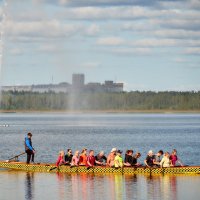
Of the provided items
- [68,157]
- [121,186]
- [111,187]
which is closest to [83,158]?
[68,157]

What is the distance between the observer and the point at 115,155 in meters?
50.7

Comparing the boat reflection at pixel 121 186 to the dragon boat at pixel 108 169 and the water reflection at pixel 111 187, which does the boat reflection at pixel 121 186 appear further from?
the dragon boat at pixel 108 169

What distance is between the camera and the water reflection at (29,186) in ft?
137

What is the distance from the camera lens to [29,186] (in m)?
45.7

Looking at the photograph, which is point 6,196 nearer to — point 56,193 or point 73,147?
point 56,193

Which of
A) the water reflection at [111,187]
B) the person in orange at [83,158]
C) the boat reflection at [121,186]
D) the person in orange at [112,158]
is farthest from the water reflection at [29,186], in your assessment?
the person in orange at [112,158]

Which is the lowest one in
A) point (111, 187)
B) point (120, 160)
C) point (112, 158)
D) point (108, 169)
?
point (111, 187)

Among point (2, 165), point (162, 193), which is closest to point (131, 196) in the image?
point (162, 193)

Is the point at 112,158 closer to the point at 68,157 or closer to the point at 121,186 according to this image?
the point at 68,157

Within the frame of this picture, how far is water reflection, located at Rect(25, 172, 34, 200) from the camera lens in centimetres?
4182

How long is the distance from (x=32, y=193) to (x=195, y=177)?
35.0 ft

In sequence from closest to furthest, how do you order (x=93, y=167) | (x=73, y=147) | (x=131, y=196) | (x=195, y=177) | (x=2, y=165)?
(x=131, y=196), (x=195, y=177), (x=93, y=167), (x=2, y=165), (x=73, y=147)

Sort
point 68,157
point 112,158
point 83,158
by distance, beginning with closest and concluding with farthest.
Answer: point 112,158, point 83,158, point 68,157

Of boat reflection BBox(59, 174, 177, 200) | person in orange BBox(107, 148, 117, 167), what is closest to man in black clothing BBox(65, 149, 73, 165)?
boat reflection BBox(59, 174, 177, 200)
